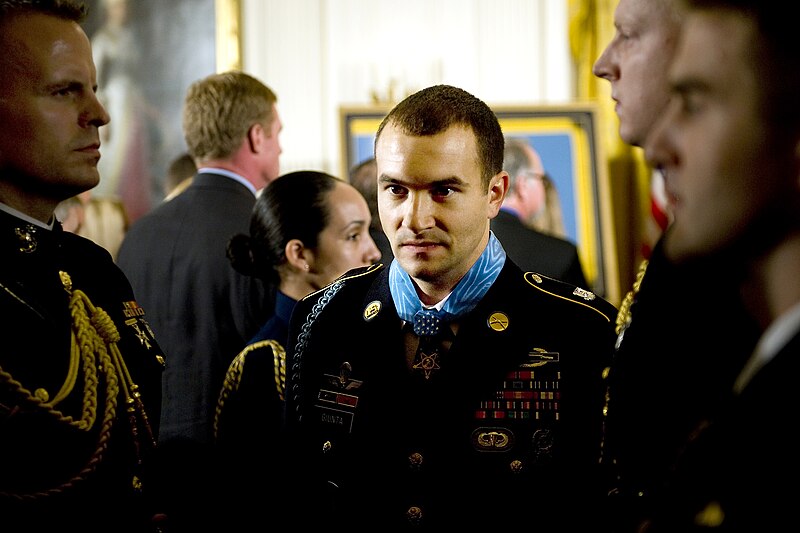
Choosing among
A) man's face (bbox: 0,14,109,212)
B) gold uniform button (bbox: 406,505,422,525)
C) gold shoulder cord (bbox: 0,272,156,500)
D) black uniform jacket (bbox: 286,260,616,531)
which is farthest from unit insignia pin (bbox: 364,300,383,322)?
man's face (bbox: 0,14,109,212)

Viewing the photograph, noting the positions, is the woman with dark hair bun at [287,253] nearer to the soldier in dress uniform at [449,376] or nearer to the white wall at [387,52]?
the soldier in dress uniform at [449,376]

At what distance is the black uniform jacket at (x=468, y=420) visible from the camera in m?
1.81

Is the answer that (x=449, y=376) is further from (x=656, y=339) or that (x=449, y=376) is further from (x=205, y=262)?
(x=205, y=262)

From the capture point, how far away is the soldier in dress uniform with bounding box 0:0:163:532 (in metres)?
1.67

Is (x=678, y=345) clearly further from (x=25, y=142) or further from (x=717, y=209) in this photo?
(x=25, y=142)

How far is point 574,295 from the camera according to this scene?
199 centimetres

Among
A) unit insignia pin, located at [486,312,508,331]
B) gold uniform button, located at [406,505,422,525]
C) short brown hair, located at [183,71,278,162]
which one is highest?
short brown hair, located at [183,71,278,162]

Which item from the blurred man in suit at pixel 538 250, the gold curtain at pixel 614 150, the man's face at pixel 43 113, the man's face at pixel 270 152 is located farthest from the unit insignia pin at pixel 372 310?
the gold curtain at pixel 614 150

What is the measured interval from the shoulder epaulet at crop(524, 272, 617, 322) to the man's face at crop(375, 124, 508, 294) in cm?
20

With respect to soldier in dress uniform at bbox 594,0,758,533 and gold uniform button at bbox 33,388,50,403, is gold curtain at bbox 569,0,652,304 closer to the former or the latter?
soldier in dress uniform at bbox 594,0,758,533

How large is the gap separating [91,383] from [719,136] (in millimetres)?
1365

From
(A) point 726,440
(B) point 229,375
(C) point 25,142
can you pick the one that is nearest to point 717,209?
(A) point 726,440

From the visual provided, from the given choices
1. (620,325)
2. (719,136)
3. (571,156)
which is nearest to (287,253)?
(620,325)

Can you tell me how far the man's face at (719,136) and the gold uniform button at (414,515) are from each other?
0.96 m
